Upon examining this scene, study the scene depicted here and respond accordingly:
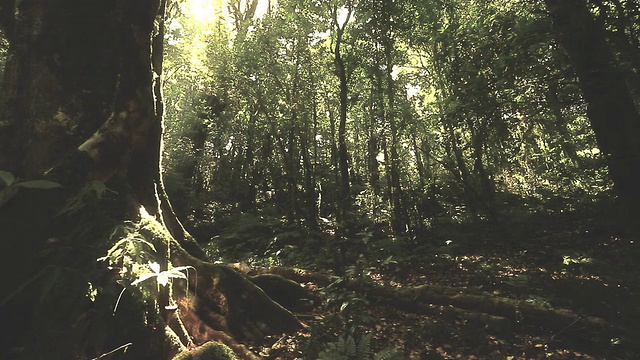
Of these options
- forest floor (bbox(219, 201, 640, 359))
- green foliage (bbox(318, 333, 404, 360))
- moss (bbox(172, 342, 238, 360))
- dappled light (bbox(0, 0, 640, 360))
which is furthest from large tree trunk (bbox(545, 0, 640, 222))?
moss (bbox(172, 342, 238, 360))

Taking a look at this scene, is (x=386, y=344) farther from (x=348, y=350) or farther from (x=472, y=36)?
(x=472, y=36)

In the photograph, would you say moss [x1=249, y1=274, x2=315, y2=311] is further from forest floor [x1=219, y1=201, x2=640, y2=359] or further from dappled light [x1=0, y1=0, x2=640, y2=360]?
forest floor [x1=219, y1=201, x2=640, y2=359]

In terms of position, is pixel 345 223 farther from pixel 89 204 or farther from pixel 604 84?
pixel 89 204

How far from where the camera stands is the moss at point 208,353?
3.30m

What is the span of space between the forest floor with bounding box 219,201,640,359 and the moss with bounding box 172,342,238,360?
45.2 inches

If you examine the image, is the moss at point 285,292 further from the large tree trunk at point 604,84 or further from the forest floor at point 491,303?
the large tree trunk at point 604,84

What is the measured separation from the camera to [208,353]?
347cm

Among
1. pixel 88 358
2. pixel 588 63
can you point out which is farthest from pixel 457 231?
pixel 88 358

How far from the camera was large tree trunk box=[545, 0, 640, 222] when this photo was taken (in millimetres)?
4773

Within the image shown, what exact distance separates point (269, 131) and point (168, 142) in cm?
652

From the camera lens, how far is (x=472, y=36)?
710 cm

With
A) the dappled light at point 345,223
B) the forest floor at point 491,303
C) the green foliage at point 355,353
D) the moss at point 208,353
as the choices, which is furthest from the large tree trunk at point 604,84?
the moss at point 208,353

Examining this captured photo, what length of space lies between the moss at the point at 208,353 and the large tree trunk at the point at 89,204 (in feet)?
0.50

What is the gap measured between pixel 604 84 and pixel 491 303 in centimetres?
383
